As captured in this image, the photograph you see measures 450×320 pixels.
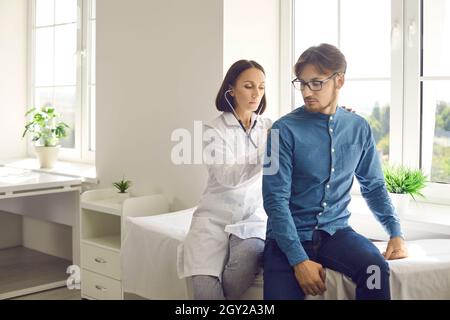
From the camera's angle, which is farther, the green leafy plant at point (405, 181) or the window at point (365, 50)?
the window at point (365, 50)

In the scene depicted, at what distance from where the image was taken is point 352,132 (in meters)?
1.77

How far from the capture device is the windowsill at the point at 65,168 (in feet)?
11.0

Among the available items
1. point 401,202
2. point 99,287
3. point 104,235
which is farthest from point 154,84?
point 401,202

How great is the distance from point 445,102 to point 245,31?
91cm

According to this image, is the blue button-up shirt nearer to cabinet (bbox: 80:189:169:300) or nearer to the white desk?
cabinet (bbox: 80:189:169:300)

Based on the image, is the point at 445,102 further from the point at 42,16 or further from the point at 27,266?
the point at 42,16

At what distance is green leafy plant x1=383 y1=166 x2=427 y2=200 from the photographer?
223cm

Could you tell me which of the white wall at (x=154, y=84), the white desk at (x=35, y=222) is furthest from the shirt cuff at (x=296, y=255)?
the white desk at (x=35, y=222)

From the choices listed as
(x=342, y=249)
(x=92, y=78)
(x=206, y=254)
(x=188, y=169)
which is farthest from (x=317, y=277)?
(x=92, y=78)

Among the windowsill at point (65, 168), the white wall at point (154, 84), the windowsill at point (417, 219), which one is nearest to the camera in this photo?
the windowsill at point (417, 219)

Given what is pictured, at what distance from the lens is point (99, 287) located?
2.90 m

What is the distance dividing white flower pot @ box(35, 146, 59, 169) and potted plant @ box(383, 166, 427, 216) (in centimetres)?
223

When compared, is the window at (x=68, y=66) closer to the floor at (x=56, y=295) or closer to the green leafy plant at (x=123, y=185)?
the green leafy plant at (x=123, y=185)

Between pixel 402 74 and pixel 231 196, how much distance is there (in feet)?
3.26
